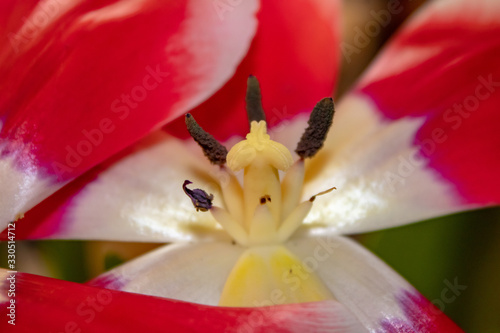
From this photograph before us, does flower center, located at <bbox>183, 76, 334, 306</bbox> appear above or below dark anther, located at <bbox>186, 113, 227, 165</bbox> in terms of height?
below

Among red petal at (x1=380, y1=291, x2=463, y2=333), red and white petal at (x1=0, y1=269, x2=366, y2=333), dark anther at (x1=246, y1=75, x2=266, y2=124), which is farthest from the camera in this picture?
dark anther at (x1=246, y1=75, x2=266, y2=124)

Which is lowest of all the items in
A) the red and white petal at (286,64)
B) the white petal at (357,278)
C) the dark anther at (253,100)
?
the white petal at (357,278)

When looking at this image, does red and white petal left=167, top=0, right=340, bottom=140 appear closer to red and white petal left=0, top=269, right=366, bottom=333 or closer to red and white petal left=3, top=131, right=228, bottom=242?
red and white petal left=3, top=131, right=228, bottom=242

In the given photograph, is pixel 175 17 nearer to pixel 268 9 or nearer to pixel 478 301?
pixel 268 9

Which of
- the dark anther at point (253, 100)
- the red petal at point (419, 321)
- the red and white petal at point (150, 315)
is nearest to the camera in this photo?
the red and white petal at point (150, 315)

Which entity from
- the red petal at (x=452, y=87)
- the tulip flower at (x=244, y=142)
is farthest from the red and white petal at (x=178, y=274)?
the red petal at (x=452, y=87)

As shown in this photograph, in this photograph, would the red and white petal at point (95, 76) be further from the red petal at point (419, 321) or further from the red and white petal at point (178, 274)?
the red petal at point (419, 321)

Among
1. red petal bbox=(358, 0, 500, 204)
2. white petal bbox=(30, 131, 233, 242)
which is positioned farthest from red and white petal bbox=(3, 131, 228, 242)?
red petal bbox=(358, 0, 500, 204)

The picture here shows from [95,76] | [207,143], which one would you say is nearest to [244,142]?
[207,143]
